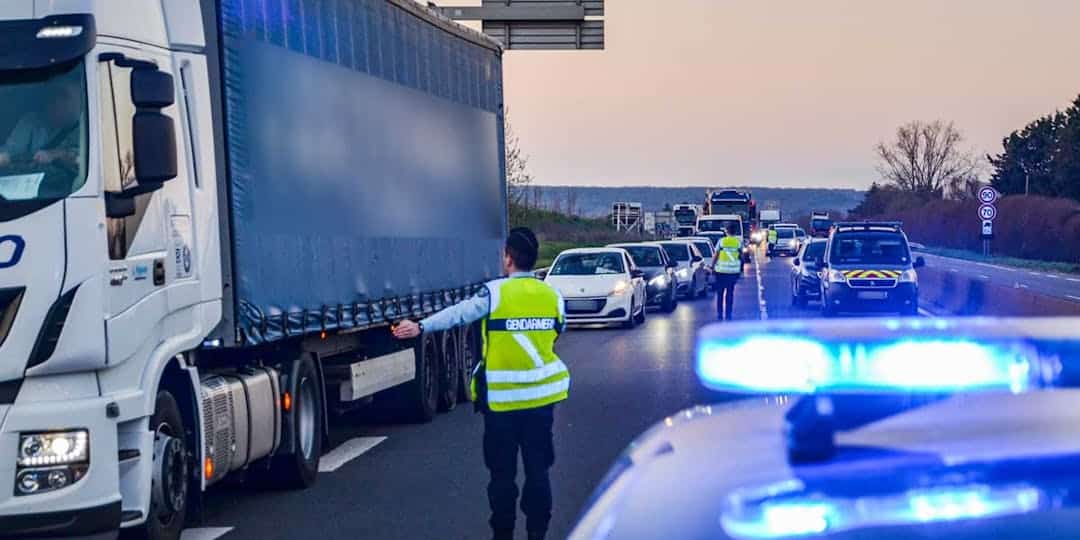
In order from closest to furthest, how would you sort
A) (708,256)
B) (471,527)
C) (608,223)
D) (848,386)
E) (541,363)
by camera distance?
(848,386) < (541,363) < (471,527) < (708,256) < (608,223)

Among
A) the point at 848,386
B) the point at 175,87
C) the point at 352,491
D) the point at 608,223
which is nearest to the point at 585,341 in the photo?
the point at 352,491

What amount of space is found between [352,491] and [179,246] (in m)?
2.87

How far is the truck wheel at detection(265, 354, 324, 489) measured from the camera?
1091 centimetres

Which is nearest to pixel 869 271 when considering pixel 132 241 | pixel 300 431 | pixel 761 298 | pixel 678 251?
pixel 761 298

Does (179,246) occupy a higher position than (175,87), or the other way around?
(175,87)

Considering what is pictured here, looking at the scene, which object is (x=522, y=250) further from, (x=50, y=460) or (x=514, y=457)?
(x=50, y=460)

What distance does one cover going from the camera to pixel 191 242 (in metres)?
9.16

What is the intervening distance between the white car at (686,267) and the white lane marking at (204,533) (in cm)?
3121

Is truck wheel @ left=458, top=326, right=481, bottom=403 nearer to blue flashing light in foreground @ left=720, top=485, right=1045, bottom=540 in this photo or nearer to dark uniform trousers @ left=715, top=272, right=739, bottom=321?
dark uniform trousers @ left=715, top=272, right=739, bottom=321

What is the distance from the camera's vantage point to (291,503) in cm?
1077

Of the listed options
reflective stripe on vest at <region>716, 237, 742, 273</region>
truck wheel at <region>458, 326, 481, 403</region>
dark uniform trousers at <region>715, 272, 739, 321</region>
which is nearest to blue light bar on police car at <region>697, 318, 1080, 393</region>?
truck wheel at <region>458, 326, 481, 403</region>

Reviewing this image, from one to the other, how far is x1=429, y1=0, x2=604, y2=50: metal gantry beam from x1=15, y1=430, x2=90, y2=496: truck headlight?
23012mm

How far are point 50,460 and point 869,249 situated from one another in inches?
970

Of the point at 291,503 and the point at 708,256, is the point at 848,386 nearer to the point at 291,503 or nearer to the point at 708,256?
the point at 291,503
